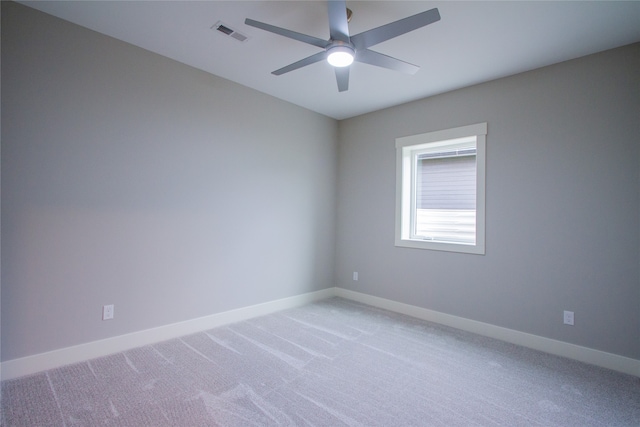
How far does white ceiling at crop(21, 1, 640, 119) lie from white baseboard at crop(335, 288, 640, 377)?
2.58 metres

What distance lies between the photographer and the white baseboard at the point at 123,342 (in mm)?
2252

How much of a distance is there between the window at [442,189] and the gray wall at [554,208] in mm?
97

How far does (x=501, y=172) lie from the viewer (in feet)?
10.6

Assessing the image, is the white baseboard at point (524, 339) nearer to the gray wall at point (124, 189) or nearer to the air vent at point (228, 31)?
the gray wall at point (124, 189)

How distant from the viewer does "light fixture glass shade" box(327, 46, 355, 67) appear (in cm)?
211

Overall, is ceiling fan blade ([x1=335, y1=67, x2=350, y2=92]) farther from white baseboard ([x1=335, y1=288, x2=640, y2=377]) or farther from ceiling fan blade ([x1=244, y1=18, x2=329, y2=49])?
white baseboard ([x1=335, y1=288, x2=640, y2=377])

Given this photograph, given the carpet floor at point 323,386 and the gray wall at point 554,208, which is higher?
the gray wall at point 554,208

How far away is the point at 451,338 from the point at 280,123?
3.17m

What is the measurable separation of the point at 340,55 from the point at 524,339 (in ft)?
10.1

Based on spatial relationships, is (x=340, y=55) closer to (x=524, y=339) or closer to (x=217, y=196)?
(x=217, y=196)

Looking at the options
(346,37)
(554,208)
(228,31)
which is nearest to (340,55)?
(346,37)

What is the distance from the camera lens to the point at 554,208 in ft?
9.45

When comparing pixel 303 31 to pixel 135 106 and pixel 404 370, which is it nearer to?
pixel 135 106

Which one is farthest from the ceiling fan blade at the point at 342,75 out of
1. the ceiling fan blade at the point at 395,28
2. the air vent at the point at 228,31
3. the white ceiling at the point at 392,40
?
the air vent at the point at 228,31
